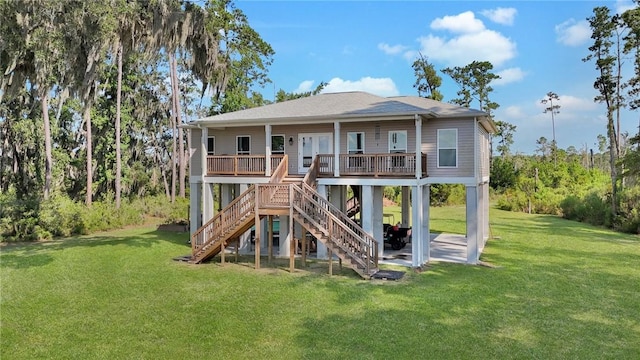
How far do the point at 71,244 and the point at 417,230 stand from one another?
1454 centimetres

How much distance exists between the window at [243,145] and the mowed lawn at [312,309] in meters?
4.73

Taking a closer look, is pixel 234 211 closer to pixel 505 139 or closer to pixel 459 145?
pixel 459 145

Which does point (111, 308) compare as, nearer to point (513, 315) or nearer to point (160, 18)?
point (513, 315)

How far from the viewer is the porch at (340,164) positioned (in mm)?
13820

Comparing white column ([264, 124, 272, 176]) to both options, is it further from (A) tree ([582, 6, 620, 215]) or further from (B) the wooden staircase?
(A) tree ([582, 6, 620, 215])

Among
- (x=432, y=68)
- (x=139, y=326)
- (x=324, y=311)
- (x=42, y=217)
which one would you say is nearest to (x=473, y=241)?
(x=324, y=311)

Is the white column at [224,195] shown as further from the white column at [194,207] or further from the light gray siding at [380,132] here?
the light gray siding at [380,132]

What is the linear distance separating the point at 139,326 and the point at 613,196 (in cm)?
2601

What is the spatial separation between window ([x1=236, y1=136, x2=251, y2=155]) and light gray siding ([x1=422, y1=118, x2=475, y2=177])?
7.13 m

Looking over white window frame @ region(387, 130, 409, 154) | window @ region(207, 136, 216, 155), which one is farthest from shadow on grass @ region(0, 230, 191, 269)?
white window frame @ region(387, 130, 409, 154)

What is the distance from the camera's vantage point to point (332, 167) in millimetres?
15047

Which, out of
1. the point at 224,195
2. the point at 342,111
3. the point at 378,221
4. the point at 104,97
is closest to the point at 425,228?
the point at 378,221

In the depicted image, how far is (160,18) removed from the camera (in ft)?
48.7

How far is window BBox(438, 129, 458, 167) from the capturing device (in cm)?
1405
